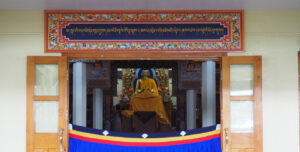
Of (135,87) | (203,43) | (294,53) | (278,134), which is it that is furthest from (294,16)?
(135,87)

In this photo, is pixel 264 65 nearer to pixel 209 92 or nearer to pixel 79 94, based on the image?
pixel 209 92

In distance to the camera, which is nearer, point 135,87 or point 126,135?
point 126,135

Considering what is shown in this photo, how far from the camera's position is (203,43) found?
10.9 feet

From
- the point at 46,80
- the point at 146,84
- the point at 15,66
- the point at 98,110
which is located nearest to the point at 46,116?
the point at 46,80

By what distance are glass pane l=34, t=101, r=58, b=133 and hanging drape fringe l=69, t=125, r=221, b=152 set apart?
0.79 ft

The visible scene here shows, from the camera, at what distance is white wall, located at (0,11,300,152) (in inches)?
132

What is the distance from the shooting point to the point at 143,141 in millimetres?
3438

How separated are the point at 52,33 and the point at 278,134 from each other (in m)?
3.01

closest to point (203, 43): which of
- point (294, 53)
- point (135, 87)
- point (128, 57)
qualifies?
point (128, 57)

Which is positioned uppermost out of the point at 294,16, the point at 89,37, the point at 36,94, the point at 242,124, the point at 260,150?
the point at 294,16

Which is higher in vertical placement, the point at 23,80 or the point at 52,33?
the point at 52,33

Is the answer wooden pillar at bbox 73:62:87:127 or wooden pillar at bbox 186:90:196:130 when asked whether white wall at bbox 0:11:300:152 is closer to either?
wooden pillar at bbox 73:62:87:127

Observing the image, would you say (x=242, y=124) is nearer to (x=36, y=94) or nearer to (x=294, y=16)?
(x=294, y=16)

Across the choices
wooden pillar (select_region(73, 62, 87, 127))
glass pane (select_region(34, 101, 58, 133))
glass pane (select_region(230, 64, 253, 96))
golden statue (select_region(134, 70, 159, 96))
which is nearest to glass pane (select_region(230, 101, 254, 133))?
glass pane (select_region(230, 64, 253, 96))
